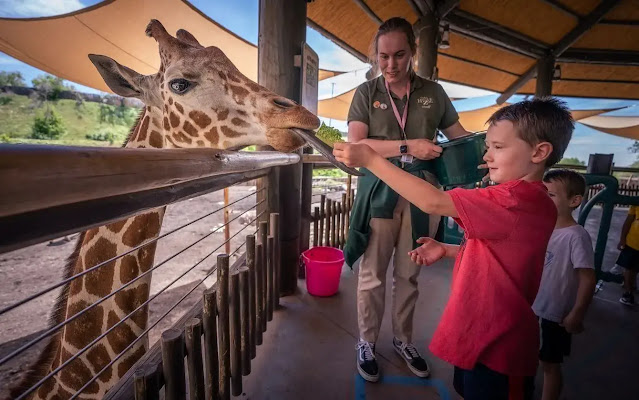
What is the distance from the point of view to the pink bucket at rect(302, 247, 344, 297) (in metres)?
3.04

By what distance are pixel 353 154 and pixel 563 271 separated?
1.51 metres

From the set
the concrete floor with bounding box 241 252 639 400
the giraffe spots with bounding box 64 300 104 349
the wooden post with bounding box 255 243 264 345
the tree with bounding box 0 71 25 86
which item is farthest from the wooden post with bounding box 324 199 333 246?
the tree with bounding box 0 71 25 86

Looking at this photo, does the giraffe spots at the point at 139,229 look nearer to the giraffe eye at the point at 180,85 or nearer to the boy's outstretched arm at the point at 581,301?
the giraffe eye at the point at 180,85

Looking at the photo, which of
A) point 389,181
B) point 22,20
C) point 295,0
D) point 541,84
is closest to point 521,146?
point 389,181

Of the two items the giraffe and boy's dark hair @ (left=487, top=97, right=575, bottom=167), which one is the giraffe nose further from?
boy's dark hair @ (left=487, top=97, right=575, bottom=167)

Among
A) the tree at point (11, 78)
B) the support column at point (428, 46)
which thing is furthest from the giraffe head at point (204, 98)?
the tree at point (11, 78)

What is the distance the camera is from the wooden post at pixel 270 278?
→ 8.31 feet

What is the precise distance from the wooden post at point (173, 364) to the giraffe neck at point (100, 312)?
506 millimetres

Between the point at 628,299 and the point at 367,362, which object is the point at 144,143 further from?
the point at 628,299

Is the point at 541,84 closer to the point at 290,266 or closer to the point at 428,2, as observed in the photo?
the point at 428,2

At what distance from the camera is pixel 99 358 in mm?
1493

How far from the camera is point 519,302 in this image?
1188mm

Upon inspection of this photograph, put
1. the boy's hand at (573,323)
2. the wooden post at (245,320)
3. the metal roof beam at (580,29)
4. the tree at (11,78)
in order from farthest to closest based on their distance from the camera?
the tree at (11,78) < the metal roof beam at (580,29) < the wooden post at (245,320) < the boy's hand at (573,323)

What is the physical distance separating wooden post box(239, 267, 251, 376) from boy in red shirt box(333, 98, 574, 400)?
1.01m
